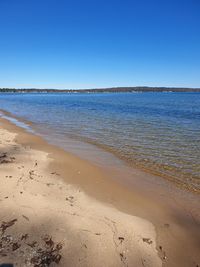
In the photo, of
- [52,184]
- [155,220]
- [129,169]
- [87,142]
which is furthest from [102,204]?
[87,142]

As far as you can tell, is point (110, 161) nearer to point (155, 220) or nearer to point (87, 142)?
point (87, 142)

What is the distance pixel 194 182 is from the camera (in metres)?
7.46

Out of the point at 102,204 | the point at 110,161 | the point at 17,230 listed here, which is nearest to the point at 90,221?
the point at 102,204

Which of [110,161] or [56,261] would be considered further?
[110,161]

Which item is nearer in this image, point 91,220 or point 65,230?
point 65,230

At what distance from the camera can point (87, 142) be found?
13.2 meters

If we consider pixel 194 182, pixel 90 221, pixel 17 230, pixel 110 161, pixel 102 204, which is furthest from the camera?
→ pixel 110 161

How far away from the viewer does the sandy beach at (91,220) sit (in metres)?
3.75

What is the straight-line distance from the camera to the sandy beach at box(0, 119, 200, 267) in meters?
3.75

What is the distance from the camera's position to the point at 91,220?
4742 mm

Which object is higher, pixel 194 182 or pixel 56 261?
pixel 56 261

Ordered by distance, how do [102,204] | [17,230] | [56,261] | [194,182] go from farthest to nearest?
1. [194,182]
2. [102,204]
3. [17,230]
4. [56,261]

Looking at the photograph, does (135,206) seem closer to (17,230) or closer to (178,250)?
(178,250)

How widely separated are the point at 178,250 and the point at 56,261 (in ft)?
7.48
